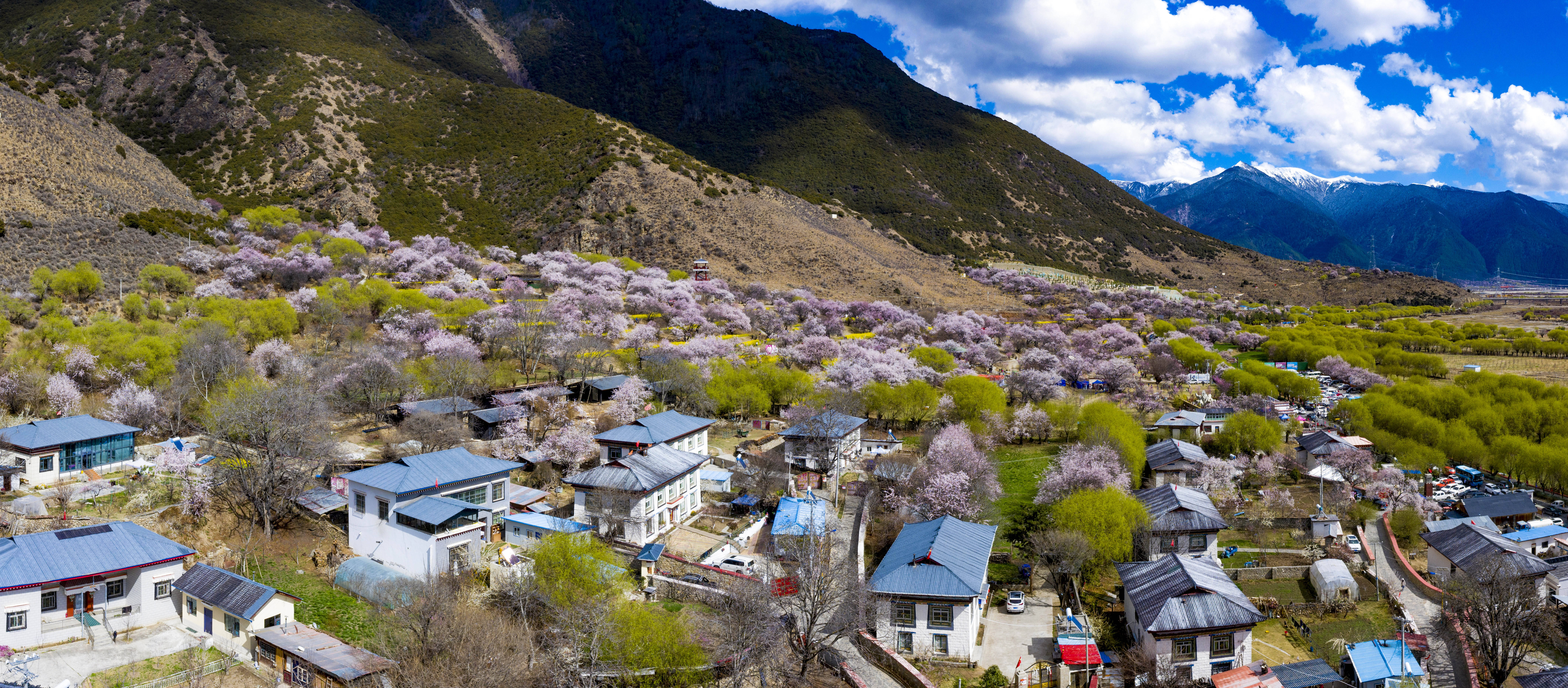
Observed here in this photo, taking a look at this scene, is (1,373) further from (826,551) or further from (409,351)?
(826,551)

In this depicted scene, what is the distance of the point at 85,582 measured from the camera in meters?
23.7

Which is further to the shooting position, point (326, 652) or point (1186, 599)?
point (1186, 599)

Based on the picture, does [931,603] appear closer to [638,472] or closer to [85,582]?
[638,472]

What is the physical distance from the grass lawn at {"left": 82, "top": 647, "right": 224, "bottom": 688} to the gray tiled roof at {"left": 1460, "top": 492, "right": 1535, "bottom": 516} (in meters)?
48.3

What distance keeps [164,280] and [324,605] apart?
42.3 m

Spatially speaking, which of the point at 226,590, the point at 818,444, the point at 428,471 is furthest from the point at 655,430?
the point at 226,590

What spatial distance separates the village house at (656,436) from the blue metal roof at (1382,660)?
80.6ft

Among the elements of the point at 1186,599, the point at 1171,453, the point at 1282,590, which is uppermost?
the point at 1171,453

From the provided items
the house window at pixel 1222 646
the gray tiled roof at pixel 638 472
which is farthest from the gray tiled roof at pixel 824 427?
the house window at pixel 1222 646

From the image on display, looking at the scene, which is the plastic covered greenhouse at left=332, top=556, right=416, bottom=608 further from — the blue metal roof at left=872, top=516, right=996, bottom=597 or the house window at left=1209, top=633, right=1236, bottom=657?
the house window at left=1209, top=633, right=1236, bottom=657

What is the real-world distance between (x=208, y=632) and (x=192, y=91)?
304 ft

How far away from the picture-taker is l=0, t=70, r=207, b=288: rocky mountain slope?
56.1m

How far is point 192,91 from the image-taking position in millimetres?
94875

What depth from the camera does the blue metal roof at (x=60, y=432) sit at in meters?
32.8
